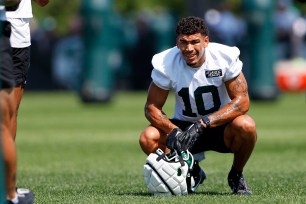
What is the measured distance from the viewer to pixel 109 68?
2475 cm

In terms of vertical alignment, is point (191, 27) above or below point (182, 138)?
above

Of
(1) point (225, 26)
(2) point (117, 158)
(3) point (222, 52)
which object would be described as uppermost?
(3) point (222, 52)

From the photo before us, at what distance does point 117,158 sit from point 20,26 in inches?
184

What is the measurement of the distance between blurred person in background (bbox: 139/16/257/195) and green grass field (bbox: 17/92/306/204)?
422 millimetres

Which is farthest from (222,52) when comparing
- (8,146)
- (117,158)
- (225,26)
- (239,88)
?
(225,26)

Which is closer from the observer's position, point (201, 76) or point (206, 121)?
point (206, 121)

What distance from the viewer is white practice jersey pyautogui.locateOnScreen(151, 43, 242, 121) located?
8773 millimetres

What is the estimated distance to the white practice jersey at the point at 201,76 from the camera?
28.8 feet

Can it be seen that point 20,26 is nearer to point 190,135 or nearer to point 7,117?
point 7,117

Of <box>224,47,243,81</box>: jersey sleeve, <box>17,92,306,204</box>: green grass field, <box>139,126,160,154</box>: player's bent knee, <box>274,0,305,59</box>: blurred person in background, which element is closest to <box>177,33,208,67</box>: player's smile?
<box>224,47,243,81</box>: jersey sleeve

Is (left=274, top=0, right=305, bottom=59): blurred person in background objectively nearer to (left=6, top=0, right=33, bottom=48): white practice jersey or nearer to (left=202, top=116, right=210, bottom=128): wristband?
(left=202, top=116, right=210, bottom=128): wristband

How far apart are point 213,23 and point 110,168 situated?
676 inches

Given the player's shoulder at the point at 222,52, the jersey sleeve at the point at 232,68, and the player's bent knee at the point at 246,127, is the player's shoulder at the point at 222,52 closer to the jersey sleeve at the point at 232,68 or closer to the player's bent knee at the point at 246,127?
the jersey sleeve at the point at 232,68

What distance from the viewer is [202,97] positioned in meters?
8.90
